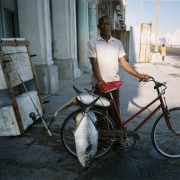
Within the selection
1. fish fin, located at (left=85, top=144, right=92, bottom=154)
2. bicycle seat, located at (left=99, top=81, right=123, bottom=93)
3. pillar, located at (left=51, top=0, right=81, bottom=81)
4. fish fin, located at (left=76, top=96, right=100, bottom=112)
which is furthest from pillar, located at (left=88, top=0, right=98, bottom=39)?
fish fin, located at (left=85, top=144, right=92, bottom=154)

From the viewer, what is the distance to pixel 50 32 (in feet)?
20.9

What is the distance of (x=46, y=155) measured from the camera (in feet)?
10.1

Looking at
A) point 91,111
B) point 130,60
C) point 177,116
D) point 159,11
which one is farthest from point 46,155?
point 159,11

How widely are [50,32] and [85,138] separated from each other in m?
4.64

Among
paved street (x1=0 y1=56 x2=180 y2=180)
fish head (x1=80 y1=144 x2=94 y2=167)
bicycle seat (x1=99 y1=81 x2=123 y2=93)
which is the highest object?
bicycle seat (x1=99 y1=81 x2=123 y2=93)

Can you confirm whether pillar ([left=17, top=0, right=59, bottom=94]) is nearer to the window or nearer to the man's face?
the window

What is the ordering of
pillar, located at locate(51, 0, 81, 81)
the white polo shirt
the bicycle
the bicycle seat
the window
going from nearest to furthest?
the bicycle seat, the bicycle, the white polo shirt, the window, pillar, located at locate(51, 0, 81, 81)

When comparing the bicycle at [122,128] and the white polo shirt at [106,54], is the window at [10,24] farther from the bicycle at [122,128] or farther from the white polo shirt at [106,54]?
the bicycle at [122,128]

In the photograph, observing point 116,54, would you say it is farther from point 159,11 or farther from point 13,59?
point 159,11

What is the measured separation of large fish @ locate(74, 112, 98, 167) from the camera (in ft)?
8.39

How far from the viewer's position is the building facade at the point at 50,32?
228 inches

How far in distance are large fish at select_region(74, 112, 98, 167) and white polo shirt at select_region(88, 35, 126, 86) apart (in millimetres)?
731

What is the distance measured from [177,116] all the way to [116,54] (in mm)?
1401

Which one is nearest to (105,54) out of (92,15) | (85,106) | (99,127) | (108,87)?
(108,87)
